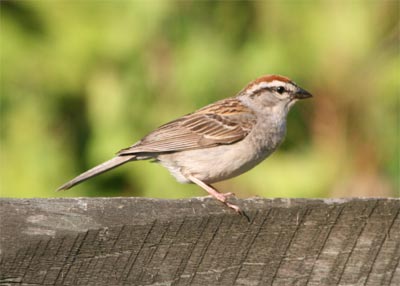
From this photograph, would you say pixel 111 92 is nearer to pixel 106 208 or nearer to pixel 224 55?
pixel 224 55

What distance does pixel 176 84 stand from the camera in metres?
5.50

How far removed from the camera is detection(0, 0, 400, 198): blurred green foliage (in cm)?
549

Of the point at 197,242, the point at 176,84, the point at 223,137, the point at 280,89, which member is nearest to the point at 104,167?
the point at 223,137

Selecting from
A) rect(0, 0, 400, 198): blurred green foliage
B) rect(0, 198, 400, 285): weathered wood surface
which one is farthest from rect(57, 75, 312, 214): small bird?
rect(0, 198, 400, 285): weathered wood surface

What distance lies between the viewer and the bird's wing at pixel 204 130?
4909 mm

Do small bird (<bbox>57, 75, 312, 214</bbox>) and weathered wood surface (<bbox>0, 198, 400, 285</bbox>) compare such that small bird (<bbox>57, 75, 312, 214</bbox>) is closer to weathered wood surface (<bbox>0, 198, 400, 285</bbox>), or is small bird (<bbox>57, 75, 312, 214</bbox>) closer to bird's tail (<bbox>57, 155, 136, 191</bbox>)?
bird's tail (<bbox>57, 155, 136, 191</bbox>)

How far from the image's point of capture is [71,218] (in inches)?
90.3

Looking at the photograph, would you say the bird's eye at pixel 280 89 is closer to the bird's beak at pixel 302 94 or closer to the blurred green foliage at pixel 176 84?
the bird's beak at pixel 302 94

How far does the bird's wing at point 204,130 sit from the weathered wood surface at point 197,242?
7.22ft

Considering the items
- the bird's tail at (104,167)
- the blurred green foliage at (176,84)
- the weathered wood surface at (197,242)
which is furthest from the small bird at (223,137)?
the weathered wood surface at (197,242)

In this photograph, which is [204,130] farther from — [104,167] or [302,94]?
[104,167]

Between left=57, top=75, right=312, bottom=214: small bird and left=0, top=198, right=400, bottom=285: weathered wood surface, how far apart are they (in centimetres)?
193

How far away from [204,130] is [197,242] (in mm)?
2724

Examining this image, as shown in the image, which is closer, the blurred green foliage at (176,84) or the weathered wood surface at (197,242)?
the weathered wood surface at (197,242)
